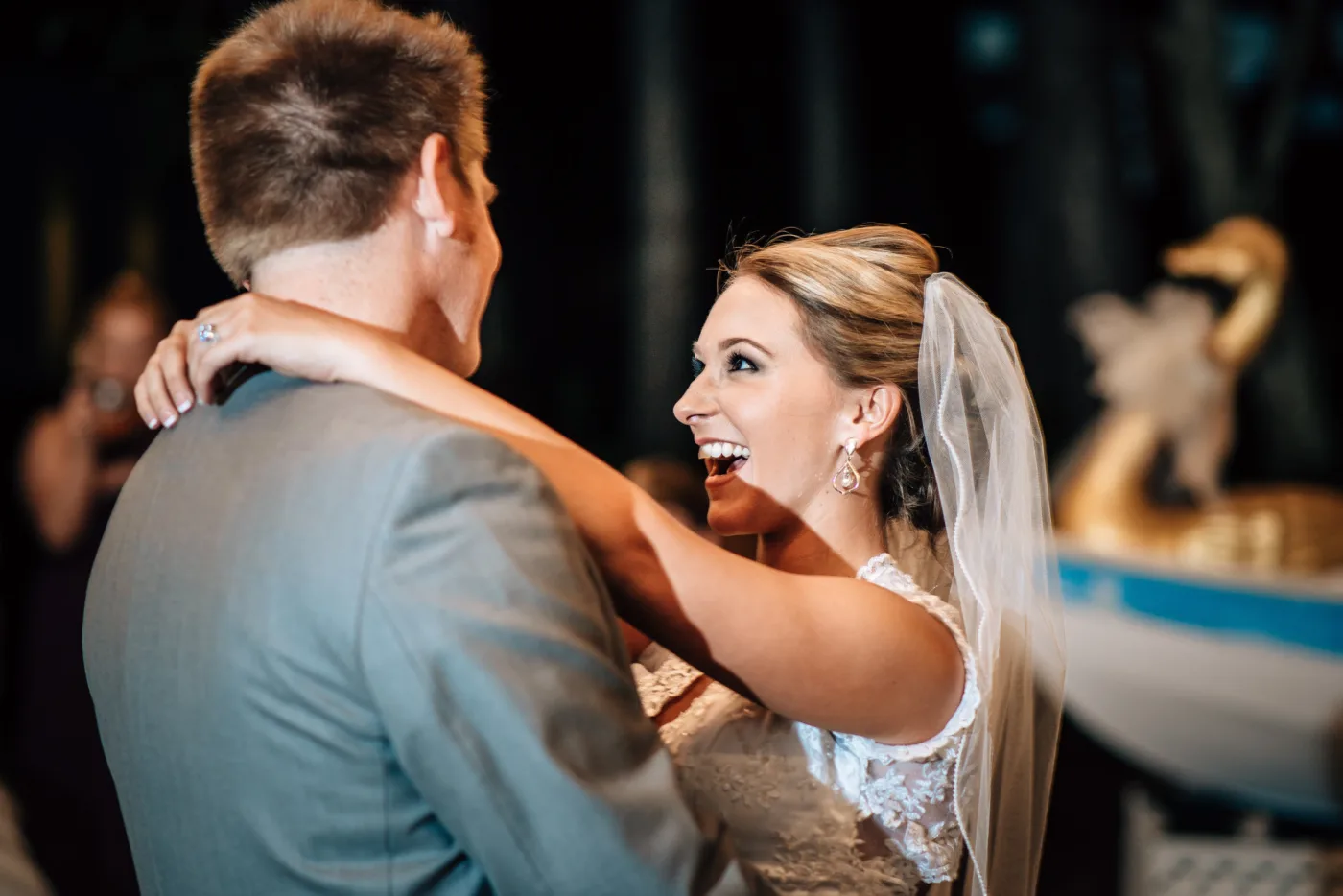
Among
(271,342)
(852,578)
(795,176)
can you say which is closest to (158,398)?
(271,342)

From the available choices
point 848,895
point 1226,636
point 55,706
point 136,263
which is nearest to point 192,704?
point 848,895

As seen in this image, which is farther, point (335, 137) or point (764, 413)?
point (764, 413)

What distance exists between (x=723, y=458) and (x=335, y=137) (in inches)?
27.6

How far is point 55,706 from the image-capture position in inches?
102

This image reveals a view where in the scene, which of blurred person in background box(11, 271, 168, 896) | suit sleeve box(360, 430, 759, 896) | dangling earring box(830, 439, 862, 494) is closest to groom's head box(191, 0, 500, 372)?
suit sleeve box(360, 430, 759, 896)

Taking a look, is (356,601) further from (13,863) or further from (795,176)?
(795,176)

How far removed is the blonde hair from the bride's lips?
158 millimetres

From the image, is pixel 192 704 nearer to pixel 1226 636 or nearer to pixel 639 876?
pixel 639 876

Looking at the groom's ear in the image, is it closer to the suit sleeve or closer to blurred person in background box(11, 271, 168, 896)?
the suit sleeve

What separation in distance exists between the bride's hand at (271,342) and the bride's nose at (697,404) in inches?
21.3

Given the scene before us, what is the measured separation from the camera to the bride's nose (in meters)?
1.61

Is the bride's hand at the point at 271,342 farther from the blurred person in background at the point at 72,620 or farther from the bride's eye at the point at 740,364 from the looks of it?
the blurred person in background at the point at 72,620

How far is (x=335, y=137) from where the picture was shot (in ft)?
3.76

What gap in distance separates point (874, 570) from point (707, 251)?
7.88 m
